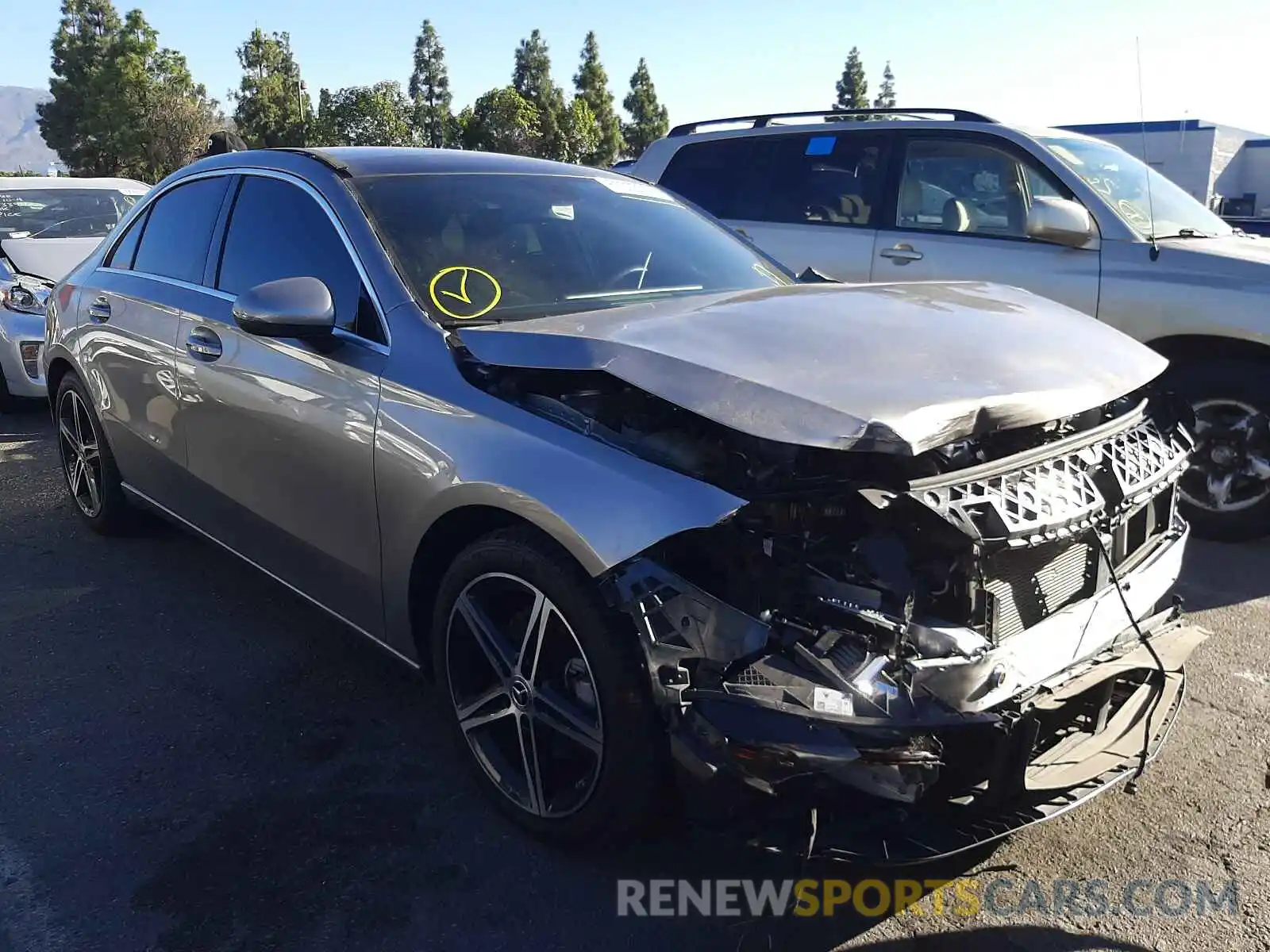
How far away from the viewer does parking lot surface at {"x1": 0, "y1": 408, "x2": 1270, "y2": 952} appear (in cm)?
237

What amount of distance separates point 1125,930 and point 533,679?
1526 millimetres

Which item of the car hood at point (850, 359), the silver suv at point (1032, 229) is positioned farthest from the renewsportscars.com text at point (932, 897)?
the silver suv at point (1032, 229)

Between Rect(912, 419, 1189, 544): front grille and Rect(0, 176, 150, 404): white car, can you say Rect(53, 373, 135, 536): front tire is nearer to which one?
Rect(0, 176, 150, 404): white car

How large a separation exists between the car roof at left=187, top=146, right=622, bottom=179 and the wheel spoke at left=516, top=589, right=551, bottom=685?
1723mm

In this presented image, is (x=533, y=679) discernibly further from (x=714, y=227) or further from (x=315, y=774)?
(x=714, y=227)

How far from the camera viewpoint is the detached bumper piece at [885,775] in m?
2.00

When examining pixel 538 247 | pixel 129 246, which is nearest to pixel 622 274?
pixel 538 247

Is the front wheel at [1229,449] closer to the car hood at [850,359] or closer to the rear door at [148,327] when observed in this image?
the car hood at [850,359]

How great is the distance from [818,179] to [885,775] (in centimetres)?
512

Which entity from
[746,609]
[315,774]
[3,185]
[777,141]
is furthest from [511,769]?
[3,185]

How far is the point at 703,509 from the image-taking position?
2.13 meters

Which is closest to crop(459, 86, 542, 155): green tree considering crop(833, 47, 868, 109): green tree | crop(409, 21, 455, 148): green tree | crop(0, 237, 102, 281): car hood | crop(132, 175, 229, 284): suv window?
crop(409, 21, 455, 148): green tree

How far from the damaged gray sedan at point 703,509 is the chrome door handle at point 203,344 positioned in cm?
9

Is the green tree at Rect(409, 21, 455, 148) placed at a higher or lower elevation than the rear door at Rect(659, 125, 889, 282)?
higher
